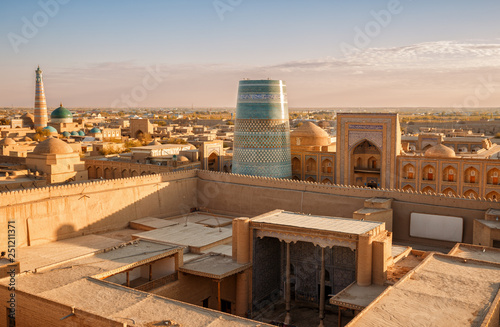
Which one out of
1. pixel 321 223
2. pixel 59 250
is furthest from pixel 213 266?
pixel 59 250

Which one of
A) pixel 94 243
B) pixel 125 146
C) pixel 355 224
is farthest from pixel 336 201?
pixel 125 146

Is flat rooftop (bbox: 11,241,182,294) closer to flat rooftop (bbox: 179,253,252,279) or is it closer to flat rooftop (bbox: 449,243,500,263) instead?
flat rooftop (bbox: 179,253,252,279)

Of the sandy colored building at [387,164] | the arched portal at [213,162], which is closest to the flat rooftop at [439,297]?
the sandy colored building at [387,164]

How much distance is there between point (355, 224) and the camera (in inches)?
492

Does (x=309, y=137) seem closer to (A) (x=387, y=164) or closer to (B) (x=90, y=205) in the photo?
(A) (x=387, y=164)

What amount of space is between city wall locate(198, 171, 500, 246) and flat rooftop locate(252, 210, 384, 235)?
3.36m

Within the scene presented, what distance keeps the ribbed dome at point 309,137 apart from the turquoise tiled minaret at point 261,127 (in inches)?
196

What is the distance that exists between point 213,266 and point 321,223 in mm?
2902

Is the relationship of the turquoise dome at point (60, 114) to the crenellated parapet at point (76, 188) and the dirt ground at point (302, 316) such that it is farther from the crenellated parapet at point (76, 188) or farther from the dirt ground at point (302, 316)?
the dirt ground at point (302, 316)

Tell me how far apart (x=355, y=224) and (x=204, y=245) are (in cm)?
421

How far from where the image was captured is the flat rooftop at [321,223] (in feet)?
38.8

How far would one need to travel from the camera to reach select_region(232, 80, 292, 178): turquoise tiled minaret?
65.9 feet

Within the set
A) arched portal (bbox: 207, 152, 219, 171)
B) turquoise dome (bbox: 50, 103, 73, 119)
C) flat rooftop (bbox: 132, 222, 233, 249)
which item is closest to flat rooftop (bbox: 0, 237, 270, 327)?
flat rooftop (bbox: 132, 222, 233, 249)

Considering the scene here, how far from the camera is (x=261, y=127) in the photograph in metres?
20.2
